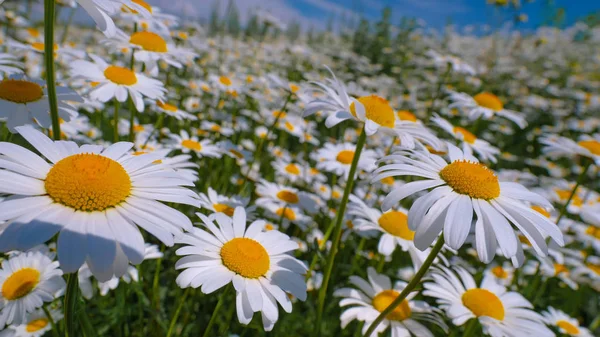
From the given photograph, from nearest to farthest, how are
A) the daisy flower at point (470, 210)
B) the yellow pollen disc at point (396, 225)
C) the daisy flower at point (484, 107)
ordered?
the daisy flower at point (470, 210) < the yellow pollen disc at point (396, 225) < the daisy flower at point (484, 107)

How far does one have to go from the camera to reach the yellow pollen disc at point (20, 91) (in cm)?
156

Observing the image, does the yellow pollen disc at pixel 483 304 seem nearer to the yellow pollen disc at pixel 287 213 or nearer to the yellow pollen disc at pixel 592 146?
the yellow pollen disc at pixel 287 213

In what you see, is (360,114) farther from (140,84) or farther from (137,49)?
(137,49)

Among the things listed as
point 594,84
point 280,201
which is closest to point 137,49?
point 280,201

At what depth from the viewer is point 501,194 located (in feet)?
4.57

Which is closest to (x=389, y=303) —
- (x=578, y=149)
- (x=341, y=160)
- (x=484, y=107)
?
(x=341, y=160)

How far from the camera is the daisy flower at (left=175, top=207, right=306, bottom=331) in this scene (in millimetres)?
1314

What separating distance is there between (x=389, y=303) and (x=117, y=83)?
180cm

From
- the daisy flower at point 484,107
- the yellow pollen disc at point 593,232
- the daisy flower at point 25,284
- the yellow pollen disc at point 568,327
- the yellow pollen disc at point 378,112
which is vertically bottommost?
the daisy flower at point 25,284

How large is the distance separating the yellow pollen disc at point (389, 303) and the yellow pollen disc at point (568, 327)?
1630 millimetres

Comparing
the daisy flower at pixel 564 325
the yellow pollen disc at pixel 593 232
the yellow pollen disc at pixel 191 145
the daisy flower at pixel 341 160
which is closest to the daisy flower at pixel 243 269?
the daisy flower at pixel 341 160

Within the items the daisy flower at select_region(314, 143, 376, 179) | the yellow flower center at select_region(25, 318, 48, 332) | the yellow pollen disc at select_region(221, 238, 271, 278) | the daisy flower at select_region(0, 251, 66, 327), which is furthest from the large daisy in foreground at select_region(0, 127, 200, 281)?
the daisy flower at select_region(314, 143, 376, 179)

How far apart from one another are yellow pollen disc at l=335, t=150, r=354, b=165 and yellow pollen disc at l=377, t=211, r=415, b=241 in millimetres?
657

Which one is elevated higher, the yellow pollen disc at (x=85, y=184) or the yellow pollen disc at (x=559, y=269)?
the yellow pollen disc at (x=85, y=184)
